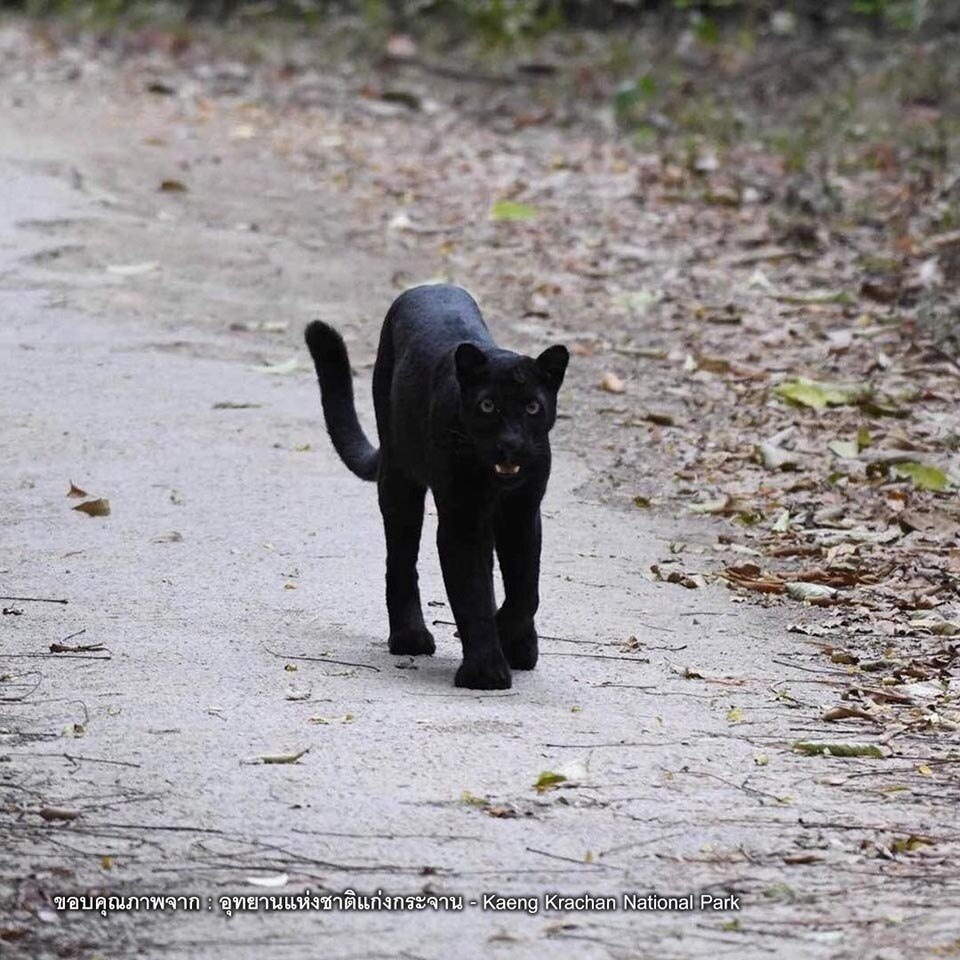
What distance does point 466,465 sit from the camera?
196 inches

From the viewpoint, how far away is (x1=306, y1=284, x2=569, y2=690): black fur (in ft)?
15.8

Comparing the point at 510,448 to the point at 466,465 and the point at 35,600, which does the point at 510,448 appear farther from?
the point at 35,600

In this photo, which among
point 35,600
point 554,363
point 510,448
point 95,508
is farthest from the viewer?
point 95,508

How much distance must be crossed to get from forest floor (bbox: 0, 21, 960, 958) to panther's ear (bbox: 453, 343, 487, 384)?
842 mm

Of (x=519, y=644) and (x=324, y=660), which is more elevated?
(x=519, y=644)

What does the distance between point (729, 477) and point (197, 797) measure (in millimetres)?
3981

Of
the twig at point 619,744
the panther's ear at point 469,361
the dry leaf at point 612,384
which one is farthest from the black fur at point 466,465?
the dry leaf at point 612,384

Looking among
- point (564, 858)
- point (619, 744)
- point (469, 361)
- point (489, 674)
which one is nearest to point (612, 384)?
point (489, 674)

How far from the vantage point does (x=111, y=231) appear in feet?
37.2

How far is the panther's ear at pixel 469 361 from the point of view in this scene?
477 cm

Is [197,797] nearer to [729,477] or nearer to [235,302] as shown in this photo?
[729,477]

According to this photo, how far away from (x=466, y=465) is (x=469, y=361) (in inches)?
12.7

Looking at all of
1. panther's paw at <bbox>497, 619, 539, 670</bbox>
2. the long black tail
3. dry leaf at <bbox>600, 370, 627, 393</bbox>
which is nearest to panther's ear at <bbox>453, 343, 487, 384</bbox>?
panther's paw at <bbox>497, 619, 539, 670</bbox>

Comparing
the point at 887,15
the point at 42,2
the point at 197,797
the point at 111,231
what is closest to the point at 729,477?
the point at 197,797
